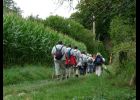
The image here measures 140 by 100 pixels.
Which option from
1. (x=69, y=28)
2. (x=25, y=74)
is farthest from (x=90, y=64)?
(x=69, y=28)

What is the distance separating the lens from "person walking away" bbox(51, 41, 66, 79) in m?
19.4

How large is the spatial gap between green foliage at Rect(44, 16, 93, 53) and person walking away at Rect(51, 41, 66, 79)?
24549 millimetres

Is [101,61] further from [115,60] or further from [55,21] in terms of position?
[55,21]

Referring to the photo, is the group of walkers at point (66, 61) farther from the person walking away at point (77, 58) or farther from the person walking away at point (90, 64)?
the person walking away at point (90, 64)

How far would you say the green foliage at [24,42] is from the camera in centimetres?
2284

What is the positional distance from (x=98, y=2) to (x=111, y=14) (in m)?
0.99

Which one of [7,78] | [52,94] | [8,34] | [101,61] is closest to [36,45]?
[8,34]

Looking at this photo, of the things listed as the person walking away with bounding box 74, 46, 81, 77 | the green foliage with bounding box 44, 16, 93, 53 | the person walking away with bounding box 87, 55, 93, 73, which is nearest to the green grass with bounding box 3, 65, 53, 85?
the person walking away with bounding box 74, 46, 81, 77

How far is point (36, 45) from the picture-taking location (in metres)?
25.4

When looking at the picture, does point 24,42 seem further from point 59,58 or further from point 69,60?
point 59,58

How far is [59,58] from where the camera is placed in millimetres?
19484

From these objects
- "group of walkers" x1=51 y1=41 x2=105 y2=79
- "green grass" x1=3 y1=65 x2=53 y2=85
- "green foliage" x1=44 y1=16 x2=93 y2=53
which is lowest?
"green grass" x1=3 y1=65 x2=53 y2=85

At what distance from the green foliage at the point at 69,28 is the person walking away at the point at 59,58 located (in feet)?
80.5

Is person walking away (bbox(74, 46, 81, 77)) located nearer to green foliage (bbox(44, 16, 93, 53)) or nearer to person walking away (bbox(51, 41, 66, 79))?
person walking away (bbox(51, 41, 66, 79))
